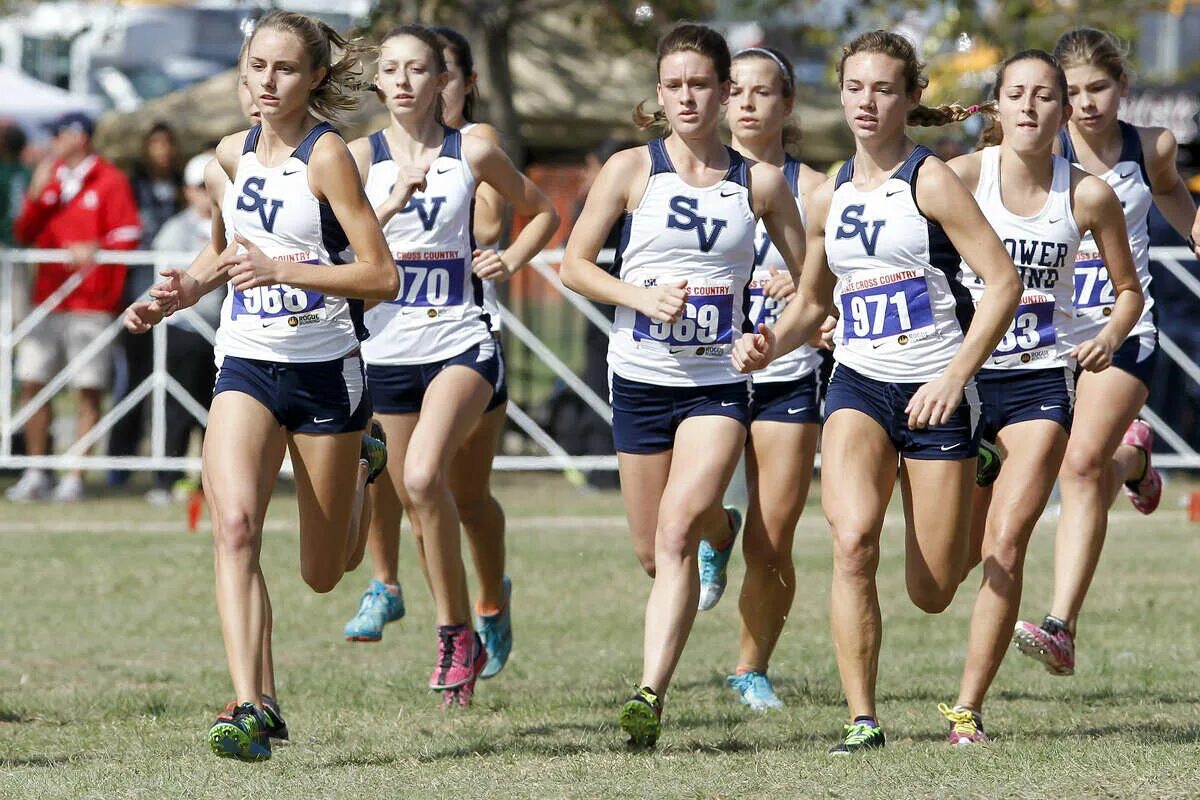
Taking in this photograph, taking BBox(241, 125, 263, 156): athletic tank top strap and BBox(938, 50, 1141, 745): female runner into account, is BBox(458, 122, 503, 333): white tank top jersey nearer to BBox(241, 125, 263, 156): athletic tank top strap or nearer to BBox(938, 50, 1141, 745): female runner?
BBox(241, 125, 263, 156): athletic tank top strap

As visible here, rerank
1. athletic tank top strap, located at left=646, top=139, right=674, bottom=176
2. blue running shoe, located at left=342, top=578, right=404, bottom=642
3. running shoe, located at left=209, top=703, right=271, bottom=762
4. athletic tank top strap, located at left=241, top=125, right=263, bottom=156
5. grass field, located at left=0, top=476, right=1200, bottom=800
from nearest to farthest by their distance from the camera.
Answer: running shoe, located at left=209, top=703, right=271, bottom=762, grass field, located at left=0, top=476, right=1200, bottom=800, athletic tank top strap, located at left=241, top=125, right=263, bottom=156, athletic tank top strap, located at left=646, top=139, right=674, bottom=176, blue running shoe, located at left=342, top=578, right=404, bottom=642

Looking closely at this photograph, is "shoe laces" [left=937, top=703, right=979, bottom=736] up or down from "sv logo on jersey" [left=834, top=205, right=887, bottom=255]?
down

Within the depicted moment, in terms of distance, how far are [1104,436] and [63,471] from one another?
29.9ft

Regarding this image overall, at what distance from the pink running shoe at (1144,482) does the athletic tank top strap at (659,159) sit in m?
2.64

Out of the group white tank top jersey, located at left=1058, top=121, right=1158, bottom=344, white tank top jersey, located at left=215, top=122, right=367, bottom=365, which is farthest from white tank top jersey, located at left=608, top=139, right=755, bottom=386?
white tank top jersey, located at left=1058, top=121, right=1158, bottom=344

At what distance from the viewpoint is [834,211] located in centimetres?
613

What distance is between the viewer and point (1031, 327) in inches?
263

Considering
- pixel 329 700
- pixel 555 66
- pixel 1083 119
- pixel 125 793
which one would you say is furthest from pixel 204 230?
pixel 125 793

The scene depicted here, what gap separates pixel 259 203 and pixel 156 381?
27.8 ft

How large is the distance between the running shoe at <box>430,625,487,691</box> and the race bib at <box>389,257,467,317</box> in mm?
1180

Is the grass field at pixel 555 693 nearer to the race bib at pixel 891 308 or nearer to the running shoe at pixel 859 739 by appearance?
the running shoe at pixel 859 739

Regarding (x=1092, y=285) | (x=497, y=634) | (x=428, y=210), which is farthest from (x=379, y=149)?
(x=1092, y=285)

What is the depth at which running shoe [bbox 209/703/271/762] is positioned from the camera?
17.9 feet

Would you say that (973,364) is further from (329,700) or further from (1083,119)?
(329,700)
